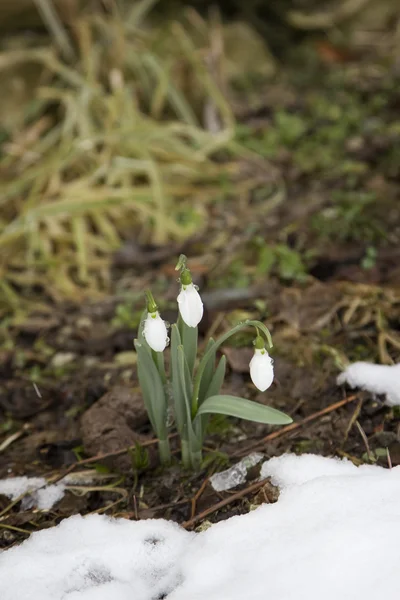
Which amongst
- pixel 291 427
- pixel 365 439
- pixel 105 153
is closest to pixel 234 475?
pixel 291 427

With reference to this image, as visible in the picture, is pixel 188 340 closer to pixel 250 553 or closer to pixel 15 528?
pixel 250 553

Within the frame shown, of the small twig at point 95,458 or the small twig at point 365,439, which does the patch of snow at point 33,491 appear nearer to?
the small twig at point 95,458

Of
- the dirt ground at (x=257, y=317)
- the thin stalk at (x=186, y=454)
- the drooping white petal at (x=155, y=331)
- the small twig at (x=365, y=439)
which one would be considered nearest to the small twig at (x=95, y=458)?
the dirt ground at (x=257, y=317)

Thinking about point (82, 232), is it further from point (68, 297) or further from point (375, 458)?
point (375, 458)

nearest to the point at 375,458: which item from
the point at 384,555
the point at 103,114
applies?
the point at 384,555

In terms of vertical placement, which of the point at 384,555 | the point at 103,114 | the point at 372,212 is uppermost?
the point at 103,114

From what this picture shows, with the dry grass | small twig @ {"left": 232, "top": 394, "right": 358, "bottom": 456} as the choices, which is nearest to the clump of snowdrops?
small twig @ {"left": 232, "top": 394, "right": 358, "bottom": 456}
